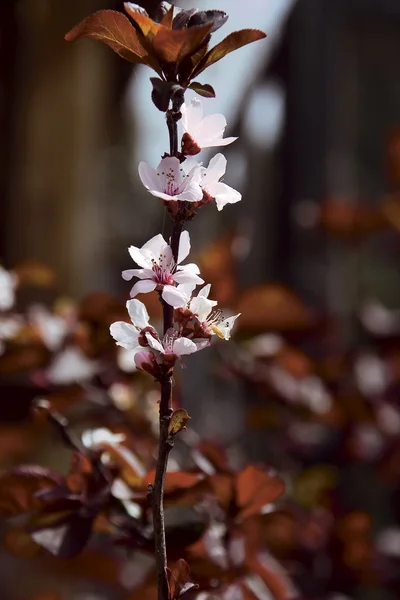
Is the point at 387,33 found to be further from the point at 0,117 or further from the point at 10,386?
the point at 10,386

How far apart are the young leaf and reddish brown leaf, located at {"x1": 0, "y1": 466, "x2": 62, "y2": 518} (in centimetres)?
32

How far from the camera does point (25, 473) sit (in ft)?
1.67

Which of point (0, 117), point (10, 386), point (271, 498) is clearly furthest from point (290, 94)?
point (271, 498)

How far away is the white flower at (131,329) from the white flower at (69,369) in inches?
15.6

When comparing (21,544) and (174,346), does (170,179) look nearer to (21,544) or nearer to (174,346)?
(174,346)

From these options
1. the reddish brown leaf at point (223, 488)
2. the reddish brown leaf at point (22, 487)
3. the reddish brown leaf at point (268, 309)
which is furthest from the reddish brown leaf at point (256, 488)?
the reddish brown leaf at point (268, 309)

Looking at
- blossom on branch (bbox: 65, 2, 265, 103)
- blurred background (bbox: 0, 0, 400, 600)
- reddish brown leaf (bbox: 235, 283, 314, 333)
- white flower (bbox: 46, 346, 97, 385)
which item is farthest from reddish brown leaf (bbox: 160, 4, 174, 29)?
reddish brown leaf (bbox: 235, 283, 314, 333)

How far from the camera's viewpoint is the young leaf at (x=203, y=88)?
1.16 ft

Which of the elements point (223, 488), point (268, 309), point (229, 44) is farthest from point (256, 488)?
point (268, 309)

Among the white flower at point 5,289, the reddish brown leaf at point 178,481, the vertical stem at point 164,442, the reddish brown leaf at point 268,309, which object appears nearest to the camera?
the vertical stem at point 164,442

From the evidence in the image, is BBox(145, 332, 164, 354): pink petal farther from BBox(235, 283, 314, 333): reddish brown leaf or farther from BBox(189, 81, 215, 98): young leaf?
BBox(235, 283, 314, 333): reddish brown leaf

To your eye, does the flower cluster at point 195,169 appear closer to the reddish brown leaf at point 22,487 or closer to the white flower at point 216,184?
the white flower at point 216,184

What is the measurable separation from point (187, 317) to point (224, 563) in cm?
27

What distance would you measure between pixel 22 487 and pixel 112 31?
35cm
